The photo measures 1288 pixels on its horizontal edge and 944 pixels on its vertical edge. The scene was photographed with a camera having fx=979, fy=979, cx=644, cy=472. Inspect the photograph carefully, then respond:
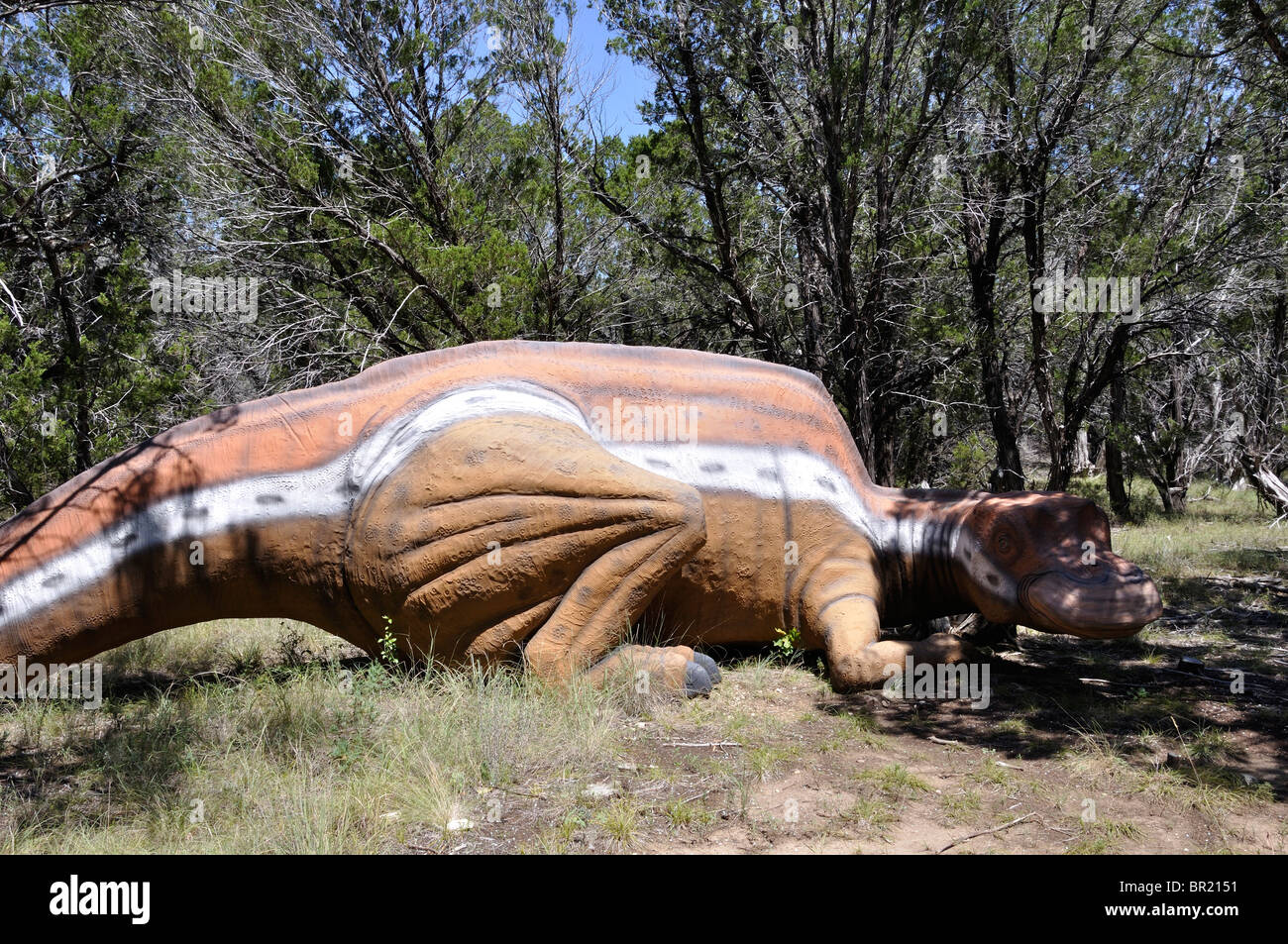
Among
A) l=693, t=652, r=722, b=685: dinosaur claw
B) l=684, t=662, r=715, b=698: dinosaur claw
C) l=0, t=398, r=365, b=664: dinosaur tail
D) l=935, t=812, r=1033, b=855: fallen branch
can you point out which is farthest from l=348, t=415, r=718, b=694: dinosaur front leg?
l=935, t=812, r=1033, b=855: fallen branch

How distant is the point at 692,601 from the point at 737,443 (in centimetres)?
100

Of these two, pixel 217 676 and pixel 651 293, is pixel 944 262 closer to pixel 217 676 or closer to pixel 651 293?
pixel 651 293

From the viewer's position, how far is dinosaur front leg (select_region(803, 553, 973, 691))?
562 cm

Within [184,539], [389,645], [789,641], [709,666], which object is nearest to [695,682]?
[709,666]

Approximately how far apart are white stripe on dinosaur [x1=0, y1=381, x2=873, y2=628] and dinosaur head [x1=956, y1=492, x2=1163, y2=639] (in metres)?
1.69

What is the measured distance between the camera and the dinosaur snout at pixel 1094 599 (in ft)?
16.9

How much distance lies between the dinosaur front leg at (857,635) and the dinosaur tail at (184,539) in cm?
279

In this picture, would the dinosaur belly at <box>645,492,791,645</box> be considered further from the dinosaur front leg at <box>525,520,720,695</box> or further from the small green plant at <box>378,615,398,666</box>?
the small green plant at <box>378,615,398,666</box>

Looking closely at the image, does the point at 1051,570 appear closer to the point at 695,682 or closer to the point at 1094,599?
the point at 1094,599

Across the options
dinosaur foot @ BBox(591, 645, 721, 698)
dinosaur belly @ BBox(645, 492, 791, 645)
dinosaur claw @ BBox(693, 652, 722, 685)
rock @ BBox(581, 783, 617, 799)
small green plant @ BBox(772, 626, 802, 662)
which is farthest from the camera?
small green plant @ BBox(772, 626, 802, 662)

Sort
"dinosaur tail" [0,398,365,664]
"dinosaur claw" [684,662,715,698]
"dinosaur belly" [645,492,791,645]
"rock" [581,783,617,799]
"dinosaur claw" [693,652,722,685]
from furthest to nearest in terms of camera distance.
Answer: "dinosaur belly" [645,492,791,645] → "dinosaur claw" [693,652,722,685] → "dinosaur claw" [684,662,715,698] → "dinosaur tail" [0,398,365,664] → "rock" [581,783,617,799]

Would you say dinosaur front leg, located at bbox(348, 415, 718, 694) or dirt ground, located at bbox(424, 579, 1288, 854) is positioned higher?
dinosaur front leg, located at bbox(348, 415, 718, 694)

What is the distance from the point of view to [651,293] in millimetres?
11500
